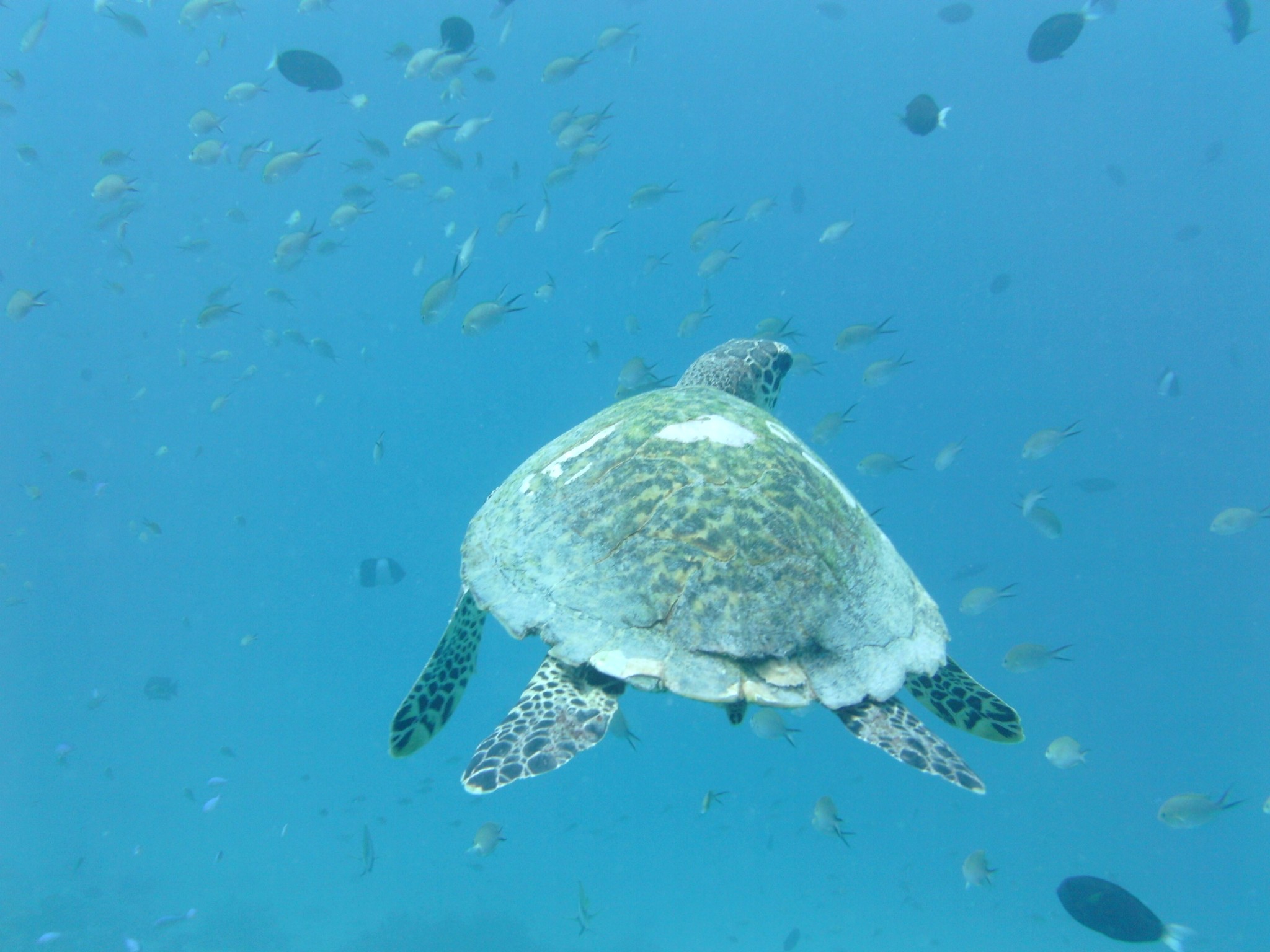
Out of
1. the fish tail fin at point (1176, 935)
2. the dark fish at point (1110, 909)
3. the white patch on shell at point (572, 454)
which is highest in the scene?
the white patch on shell at point (572, 454)

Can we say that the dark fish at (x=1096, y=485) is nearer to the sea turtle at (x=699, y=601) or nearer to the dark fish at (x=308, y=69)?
the sea turtle at (x=699, y=601)

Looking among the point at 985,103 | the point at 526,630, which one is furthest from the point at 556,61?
the point at 985,103

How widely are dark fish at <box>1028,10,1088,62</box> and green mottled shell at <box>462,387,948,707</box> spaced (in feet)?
30.3

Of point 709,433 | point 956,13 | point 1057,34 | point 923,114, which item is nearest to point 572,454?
point 709,433

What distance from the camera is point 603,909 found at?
2228 cm

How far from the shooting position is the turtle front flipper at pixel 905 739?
271 cm

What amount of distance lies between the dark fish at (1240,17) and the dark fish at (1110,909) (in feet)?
41.7

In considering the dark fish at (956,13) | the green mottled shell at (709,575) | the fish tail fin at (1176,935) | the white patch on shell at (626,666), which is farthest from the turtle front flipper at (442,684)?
the dark fish at (956,13)

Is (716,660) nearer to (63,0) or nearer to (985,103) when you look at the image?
(63,0)

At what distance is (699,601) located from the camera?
2.78 meters

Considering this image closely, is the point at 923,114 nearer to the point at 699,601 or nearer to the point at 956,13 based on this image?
the point at 699,601

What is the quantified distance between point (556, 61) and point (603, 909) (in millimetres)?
24144

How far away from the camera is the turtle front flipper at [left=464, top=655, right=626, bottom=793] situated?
253 cm

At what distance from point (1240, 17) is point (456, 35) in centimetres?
1244
